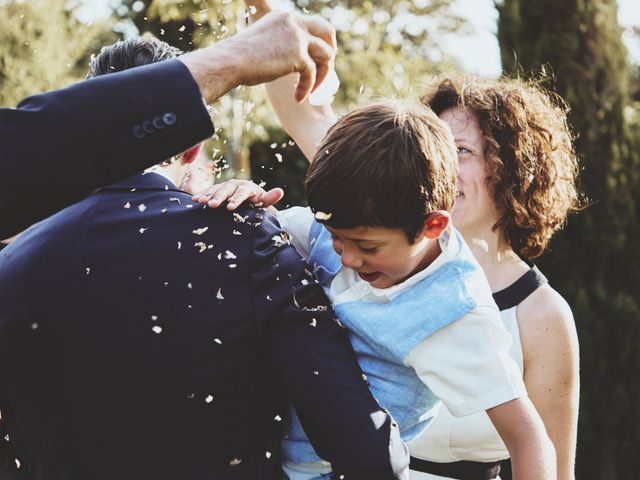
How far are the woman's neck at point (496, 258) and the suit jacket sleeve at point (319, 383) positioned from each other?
1.43m

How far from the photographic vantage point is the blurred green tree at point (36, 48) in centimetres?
901

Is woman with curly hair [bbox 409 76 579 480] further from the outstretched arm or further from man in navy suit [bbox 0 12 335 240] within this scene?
man in navy suit [bbox 0 12 335 240]

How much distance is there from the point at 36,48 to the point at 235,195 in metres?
7.69

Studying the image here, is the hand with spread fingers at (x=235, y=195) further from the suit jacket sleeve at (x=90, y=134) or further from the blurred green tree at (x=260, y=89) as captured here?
the blurred green tree at (x=260, y=89)

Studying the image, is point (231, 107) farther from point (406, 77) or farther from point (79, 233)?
point (79, 233)

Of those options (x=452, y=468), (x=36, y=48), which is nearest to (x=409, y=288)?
(x=452, y=468)

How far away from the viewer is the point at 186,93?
5.12ft

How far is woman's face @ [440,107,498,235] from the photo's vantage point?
3332 millimetres

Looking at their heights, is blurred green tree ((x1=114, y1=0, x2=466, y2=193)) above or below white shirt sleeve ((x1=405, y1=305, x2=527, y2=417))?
below

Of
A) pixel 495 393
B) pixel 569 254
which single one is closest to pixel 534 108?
pixel 495 393

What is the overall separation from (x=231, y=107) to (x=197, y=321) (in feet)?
22.2

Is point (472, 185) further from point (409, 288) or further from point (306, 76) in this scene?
point (306, 76)

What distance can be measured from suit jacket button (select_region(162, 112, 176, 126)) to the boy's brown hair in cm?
66

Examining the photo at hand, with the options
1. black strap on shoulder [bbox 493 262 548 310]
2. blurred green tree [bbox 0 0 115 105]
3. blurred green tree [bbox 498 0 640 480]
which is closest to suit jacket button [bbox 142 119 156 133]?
black strap on shoulder [bbox 493 262 548 310]
